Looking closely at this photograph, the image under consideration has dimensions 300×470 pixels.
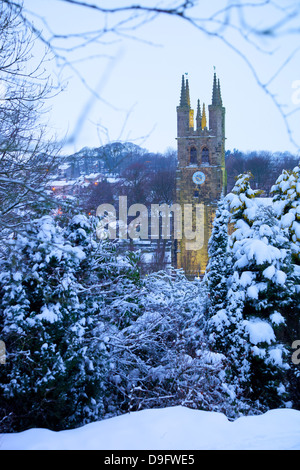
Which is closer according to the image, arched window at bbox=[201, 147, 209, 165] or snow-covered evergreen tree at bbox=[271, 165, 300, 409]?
snow-covered evergreen tree at bbox=[271, 165, 300, 409]

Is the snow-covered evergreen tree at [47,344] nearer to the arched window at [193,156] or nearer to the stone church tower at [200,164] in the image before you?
the stone church tower at [200,164]

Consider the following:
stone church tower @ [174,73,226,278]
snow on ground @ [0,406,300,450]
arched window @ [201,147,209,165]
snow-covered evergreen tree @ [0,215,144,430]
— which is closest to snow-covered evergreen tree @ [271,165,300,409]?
snow-covered evergreen tree @ [0,215,144,430]

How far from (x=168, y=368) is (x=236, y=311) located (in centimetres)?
260

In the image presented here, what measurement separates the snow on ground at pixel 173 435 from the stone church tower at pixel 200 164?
24.6 m

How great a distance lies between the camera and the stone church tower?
96.0ft

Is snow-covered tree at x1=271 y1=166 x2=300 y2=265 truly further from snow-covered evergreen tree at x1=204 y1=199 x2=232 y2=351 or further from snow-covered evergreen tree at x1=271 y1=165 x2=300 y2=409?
snow-covered evergreen tree at x1=204 y1=199 x2=232 y2=351

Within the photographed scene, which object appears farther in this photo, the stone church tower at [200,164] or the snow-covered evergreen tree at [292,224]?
the stone church tower at [200,164]

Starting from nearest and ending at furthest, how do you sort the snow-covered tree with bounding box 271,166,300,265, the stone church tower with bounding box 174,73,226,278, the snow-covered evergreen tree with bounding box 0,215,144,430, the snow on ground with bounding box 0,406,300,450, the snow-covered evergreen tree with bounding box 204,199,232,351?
the snow on ground with bounding box 0,406,300,450
the snow-covered evergreen tree with bounding box 0,215,144,430
the snow-covered evergreen tree with bounding box 204,199,232,351
the snow-covered tree with bounding box 271,166,300,265
the stone church tower with bounding box 174,73,226,278

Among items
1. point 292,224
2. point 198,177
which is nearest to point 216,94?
point 198,177

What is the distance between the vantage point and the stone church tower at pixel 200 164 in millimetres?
29266

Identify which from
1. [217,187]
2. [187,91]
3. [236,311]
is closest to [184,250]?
[217,187]

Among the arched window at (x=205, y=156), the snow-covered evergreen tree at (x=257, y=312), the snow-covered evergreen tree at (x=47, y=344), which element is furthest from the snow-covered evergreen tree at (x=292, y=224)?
the arched window at (x=205, y=156)

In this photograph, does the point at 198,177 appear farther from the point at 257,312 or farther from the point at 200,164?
the point at 257,312
